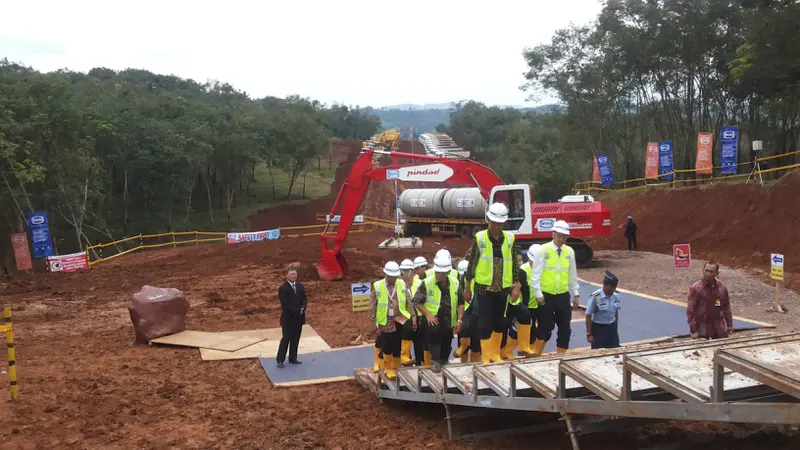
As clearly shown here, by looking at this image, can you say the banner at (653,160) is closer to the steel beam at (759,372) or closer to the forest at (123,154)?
the forest at (123,154)

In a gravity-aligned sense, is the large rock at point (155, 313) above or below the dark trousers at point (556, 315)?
below

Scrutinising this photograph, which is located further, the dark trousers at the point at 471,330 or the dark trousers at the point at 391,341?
the dark trousers at the point at 391,341

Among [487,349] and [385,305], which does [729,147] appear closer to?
[487,349]

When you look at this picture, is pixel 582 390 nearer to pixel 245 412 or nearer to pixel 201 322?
pixel 245 412

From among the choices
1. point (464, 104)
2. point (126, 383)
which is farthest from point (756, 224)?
point (464, 104)

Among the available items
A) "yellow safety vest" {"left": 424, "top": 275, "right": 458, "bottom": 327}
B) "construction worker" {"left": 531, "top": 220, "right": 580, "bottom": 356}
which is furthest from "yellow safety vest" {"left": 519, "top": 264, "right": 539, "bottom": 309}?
"yellow safety vest" {"left": 424, "top": 275, "right": 458, "bottom": 327}

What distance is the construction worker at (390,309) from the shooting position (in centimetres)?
836

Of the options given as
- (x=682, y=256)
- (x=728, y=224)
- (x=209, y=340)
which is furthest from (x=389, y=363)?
(x=728, y=224)

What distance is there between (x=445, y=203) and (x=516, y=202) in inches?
464

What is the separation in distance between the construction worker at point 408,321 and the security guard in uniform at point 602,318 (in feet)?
7.31

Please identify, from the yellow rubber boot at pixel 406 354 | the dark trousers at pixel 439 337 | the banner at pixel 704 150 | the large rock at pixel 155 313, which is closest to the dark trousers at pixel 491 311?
the dark trousers at pixel 439 337

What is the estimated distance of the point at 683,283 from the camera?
15609 mm

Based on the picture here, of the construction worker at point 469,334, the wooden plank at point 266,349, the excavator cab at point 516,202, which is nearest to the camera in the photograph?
the construction worker at point 469,334

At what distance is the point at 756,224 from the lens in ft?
74.1
